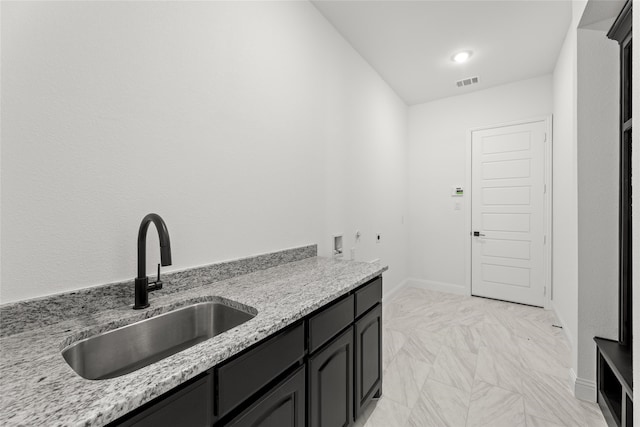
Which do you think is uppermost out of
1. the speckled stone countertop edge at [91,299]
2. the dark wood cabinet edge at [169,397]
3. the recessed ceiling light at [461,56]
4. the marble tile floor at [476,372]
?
the recessed ceiling light at [461,56]

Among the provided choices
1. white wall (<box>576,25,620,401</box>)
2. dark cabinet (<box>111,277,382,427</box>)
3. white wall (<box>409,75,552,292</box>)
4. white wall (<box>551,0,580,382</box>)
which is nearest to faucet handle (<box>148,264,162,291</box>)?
dark cabinet (<box>111,277,382,427</box>)

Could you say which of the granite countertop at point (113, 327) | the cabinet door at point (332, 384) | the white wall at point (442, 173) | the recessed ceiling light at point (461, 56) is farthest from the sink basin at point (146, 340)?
the white wall at point (442, 173)

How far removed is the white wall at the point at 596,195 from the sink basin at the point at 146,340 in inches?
84.2

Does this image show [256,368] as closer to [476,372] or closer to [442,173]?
[476,372]

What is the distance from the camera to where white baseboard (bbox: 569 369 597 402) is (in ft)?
6.13

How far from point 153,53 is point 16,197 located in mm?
793

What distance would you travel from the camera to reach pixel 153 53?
4.28 feet

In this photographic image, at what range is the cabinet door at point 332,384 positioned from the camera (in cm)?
124

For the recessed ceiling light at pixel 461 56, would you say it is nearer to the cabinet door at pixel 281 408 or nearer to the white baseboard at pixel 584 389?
the white baseboard at pixel 584 389

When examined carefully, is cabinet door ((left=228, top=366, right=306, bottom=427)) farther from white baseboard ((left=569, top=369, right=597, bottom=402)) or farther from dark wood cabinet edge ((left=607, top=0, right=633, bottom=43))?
dark wood cabinet edge ((left=607, top=0, right=633, bottom=43))

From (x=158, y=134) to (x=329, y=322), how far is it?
1.16 metres

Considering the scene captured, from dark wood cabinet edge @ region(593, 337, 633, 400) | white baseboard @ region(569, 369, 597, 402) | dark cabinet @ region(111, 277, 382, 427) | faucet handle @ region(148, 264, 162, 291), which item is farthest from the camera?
white baseboard @ region(569, 369, 597, 402)

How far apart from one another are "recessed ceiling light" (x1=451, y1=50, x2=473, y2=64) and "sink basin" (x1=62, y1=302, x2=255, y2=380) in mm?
3271

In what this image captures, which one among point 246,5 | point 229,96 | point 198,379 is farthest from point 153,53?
point 198,379
